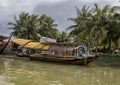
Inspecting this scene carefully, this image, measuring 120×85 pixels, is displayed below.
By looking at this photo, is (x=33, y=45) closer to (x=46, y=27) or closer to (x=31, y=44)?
(x=31, y=44)

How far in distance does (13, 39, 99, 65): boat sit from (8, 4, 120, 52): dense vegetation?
433 centimetres

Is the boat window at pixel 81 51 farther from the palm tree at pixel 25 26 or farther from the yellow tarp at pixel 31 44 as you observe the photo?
the palm tree at pixel 25 26

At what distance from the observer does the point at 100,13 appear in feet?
115

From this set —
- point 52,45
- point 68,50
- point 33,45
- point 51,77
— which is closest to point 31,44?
point 33,45

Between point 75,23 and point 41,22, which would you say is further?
point 41,22

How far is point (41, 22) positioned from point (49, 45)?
49.4 feet

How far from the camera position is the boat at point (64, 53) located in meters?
29.3

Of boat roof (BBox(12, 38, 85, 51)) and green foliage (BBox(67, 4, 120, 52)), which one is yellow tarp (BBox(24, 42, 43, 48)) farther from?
green foliage (BBox(67, 4, 120, 52))

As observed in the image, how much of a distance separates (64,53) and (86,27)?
6.12 metres

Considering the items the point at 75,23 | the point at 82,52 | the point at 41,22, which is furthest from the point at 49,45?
the point at 41,22

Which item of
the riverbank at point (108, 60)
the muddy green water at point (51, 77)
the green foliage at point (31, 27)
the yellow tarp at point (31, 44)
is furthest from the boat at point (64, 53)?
the green foliage at point (31, 27)

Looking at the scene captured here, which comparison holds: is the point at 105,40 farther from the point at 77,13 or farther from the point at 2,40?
the point at 2,40

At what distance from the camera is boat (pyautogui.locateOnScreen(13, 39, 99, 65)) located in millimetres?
29281

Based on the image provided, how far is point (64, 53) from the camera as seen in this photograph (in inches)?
1222
